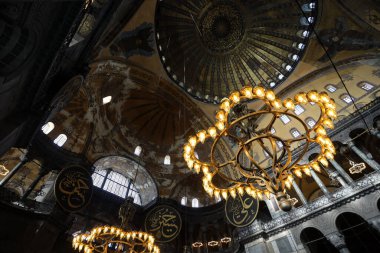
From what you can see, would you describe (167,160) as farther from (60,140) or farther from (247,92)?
(247,92)

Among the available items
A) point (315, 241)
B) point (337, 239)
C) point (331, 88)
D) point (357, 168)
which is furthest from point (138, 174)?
point (331, 88)

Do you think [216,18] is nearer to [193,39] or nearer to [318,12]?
[193,39]

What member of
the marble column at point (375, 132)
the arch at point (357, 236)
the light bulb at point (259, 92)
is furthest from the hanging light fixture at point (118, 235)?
the marble column at point (375, 132)

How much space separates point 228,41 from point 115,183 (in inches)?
424

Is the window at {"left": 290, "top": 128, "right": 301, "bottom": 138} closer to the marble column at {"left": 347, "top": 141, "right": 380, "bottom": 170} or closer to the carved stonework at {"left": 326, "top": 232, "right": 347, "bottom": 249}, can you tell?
the marble column at {"left": 347, "top": 141, "right": 380, "bottom": 170}

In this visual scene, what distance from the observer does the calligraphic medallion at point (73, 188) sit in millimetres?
8234

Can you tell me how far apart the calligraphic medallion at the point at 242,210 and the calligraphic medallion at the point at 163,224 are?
2512 millimetres

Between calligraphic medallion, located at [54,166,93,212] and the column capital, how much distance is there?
30.7 ft

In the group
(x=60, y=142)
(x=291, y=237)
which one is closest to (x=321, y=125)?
(x=291, y=237)

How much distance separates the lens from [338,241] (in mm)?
7512

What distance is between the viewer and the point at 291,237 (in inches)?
336

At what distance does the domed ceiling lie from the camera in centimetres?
1131

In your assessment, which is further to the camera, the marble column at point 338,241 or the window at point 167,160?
the window at point 167,160

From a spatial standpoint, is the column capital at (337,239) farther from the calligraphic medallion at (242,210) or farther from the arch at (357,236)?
the calligraphic medallion at (242,210)
